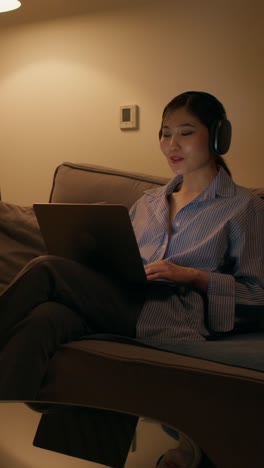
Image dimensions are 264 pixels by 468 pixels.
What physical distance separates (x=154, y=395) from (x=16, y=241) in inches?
32.4

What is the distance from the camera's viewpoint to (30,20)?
2350 mm

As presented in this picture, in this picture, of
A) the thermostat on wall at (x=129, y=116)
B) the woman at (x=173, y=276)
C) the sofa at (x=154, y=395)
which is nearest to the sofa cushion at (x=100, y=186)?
the woman at (x=173, y=276)

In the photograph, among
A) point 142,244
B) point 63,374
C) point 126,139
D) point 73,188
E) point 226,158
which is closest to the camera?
point 63,374

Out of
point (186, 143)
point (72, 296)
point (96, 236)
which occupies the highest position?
point (186, 143)

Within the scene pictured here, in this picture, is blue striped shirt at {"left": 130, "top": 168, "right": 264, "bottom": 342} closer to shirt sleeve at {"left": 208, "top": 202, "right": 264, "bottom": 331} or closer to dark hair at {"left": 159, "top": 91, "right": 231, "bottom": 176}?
shirt sleeve at {"left": 208, "top": 202, "right": 264, "bottom": 331}

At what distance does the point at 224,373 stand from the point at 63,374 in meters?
0.34

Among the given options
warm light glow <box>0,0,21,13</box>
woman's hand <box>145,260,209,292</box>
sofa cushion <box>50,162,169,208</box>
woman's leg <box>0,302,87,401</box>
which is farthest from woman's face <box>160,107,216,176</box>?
warm light glow <box>0,0,21,13</box>

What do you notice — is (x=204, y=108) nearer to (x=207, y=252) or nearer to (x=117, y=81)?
(x=207, y=252)

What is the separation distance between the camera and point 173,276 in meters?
1.35

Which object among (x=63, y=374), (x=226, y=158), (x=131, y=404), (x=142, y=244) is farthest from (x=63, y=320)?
(x=226, y=158)

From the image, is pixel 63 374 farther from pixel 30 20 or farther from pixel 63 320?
pixel 30 20

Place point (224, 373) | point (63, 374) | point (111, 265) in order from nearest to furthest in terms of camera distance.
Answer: point (224, 373)
point (63, 374)
point (111, 265)

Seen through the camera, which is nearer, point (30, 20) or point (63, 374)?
point (63, 374)

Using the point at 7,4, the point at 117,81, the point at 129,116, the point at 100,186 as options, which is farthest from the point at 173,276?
the point at 7,4
